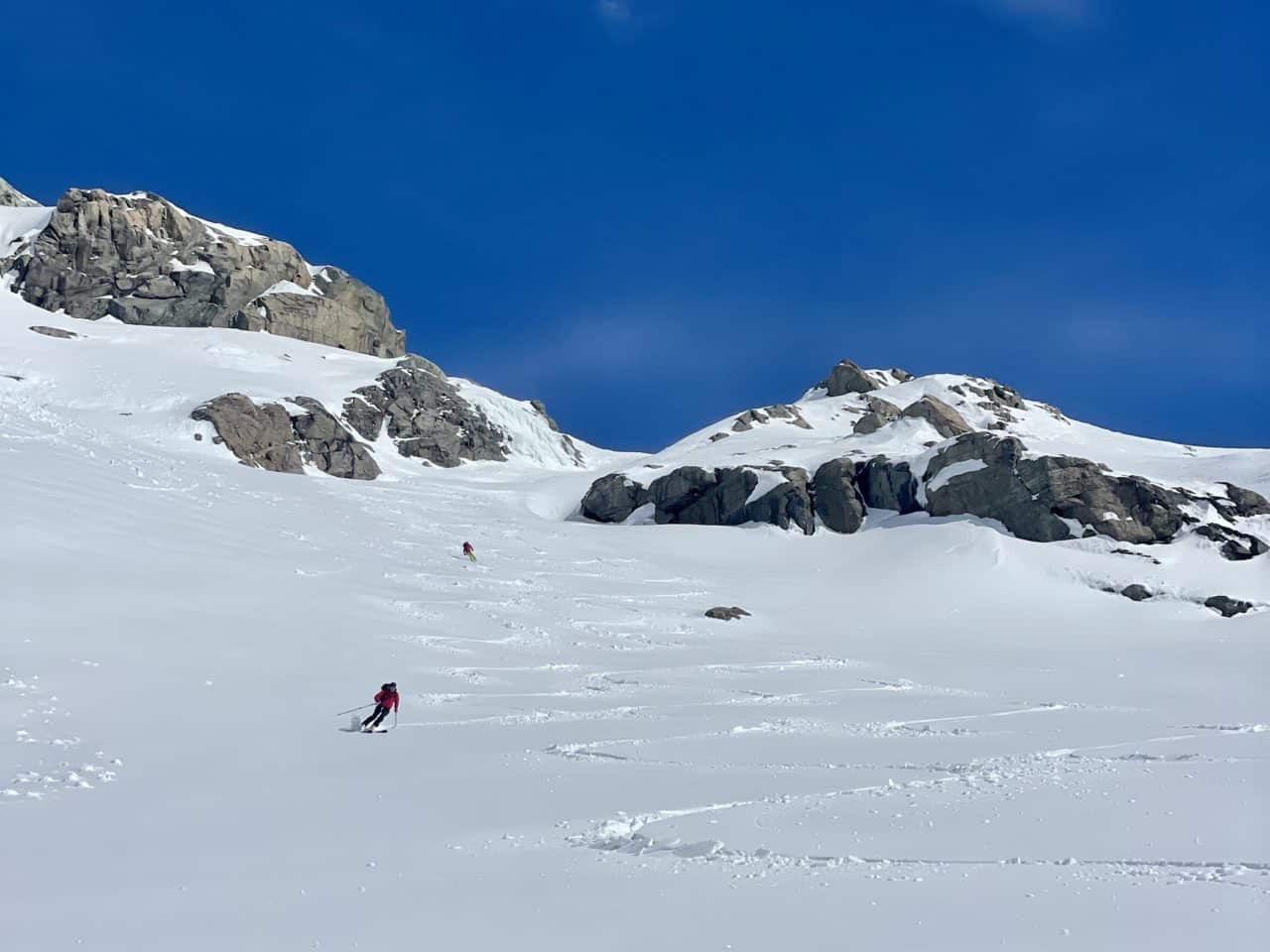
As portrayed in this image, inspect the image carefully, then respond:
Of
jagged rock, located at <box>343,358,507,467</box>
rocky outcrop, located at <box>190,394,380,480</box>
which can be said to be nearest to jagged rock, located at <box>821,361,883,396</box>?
jagged rock, located at <box>343,358,507,467</box>

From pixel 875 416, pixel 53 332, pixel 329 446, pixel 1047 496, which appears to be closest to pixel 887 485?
pixel 1047 496

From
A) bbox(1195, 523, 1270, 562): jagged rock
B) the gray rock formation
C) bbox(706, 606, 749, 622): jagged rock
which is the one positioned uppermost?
the gray rock formation

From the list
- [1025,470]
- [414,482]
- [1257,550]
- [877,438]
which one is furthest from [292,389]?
[1257,550]

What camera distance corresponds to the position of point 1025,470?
178 feet

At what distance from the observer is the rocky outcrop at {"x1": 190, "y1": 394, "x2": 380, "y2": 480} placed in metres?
62.8

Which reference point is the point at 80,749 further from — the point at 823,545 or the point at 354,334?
the point at 354,334

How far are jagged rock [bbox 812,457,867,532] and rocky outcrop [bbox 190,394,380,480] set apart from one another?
31.7 meters

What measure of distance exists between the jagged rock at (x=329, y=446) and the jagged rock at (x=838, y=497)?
31706mm

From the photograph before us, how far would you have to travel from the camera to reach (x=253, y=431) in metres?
64.0

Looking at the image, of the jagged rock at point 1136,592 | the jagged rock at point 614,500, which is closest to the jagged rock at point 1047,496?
the jagged rock at point 1136,592

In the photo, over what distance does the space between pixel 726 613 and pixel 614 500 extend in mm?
28258

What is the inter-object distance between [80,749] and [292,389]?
6785 cm

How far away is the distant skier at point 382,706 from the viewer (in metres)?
16.3

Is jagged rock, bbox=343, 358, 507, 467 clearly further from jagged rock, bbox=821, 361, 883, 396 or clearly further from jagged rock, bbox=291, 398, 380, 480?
jagged rock, bbox=821, 361, 883, 396
